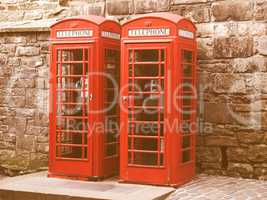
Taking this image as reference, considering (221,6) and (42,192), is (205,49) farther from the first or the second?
(42,192)

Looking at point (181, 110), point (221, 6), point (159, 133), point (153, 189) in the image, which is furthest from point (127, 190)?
point (221, 6)

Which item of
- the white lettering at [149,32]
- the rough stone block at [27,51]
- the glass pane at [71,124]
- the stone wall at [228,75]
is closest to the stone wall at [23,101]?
the rough stone block at [27,51]

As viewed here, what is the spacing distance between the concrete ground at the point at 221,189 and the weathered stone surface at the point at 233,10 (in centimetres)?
235

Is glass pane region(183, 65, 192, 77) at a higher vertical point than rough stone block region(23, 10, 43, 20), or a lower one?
lower

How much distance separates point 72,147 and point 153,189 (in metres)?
1.60

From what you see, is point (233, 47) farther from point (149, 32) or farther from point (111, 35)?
point (111, 35)

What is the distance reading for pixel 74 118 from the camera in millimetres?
6926

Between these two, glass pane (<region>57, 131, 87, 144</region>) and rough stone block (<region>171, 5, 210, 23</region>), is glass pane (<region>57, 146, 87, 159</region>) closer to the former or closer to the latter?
glass pane (<region>57, 131, 87, 144</region>)

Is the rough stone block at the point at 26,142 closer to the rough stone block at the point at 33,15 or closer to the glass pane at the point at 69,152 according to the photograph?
the glass pane at the point at 69,152

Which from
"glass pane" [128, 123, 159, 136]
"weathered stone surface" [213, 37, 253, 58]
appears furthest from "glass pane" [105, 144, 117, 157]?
"weathered stone surface" [213, 37, 253, 58]

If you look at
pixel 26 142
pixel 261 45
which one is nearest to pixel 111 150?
pixel 26 142

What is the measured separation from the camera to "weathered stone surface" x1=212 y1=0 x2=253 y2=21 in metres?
7.05

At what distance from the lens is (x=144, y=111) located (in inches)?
267

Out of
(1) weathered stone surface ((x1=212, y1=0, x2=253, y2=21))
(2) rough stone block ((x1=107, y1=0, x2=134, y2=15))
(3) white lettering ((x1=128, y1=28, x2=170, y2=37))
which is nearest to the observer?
(3) white lettering ((x1=128, y1=28, x2=170, y2=37))
